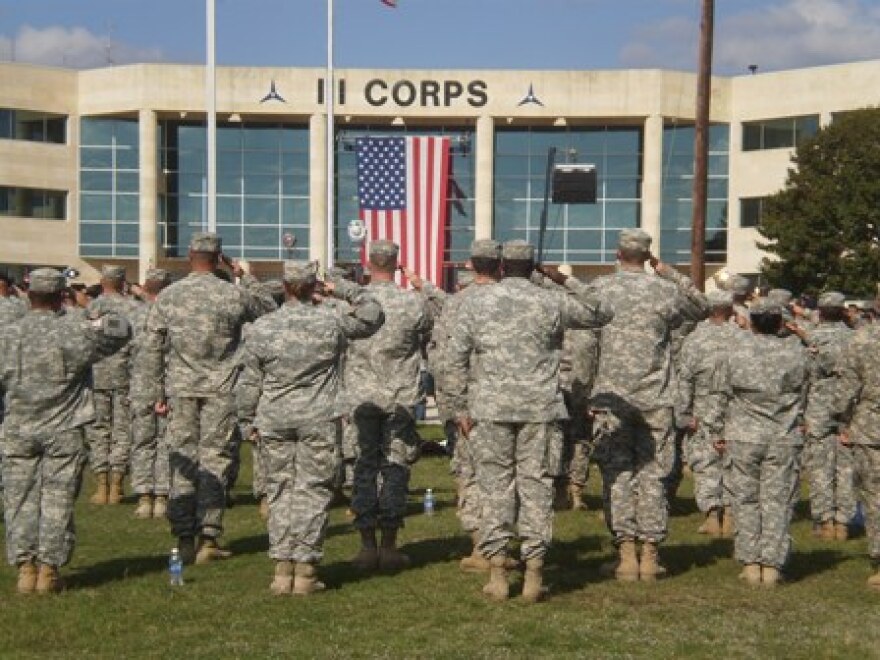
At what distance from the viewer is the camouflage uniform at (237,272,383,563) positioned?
32.0ft

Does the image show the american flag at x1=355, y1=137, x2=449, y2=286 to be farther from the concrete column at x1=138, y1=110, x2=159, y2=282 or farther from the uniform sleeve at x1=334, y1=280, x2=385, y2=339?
the concrete column at x1=138, y1=110, x2=159, y2=282

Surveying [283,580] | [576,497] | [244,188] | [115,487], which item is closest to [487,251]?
[283,580]

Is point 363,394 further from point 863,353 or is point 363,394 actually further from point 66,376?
point 863,353

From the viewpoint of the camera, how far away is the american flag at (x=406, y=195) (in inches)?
1168

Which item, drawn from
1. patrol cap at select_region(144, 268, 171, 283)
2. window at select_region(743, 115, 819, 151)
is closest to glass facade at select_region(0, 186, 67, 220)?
window at select_region(743, 115, 819, 151)

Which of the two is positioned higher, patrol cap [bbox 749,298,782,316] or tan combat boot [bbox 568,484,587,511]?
patrol cap [bbox 749,298,782,316]

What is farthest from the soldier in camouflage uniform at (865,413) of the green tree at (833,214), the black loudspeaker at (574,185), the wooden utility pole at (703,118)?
the green tree at (833,214)

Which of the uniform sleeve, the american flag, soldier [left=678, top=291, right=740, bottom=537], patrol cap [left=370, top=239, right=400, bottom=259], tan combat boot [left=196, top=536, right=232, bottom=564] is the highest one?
the american flag

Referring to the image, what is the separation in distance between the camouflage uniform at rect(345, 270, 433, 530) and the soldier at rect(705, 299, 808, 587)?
94.1 inches

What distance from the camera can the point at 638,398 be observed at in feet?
34.0

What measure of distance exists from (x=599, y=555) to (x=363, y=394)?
2.31m

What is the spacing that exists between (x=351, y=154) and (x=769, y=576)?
53.1 metres

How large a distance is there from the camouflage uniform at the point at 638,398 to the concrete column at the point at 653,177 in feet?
168

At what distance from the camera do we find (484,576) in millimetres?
10547
